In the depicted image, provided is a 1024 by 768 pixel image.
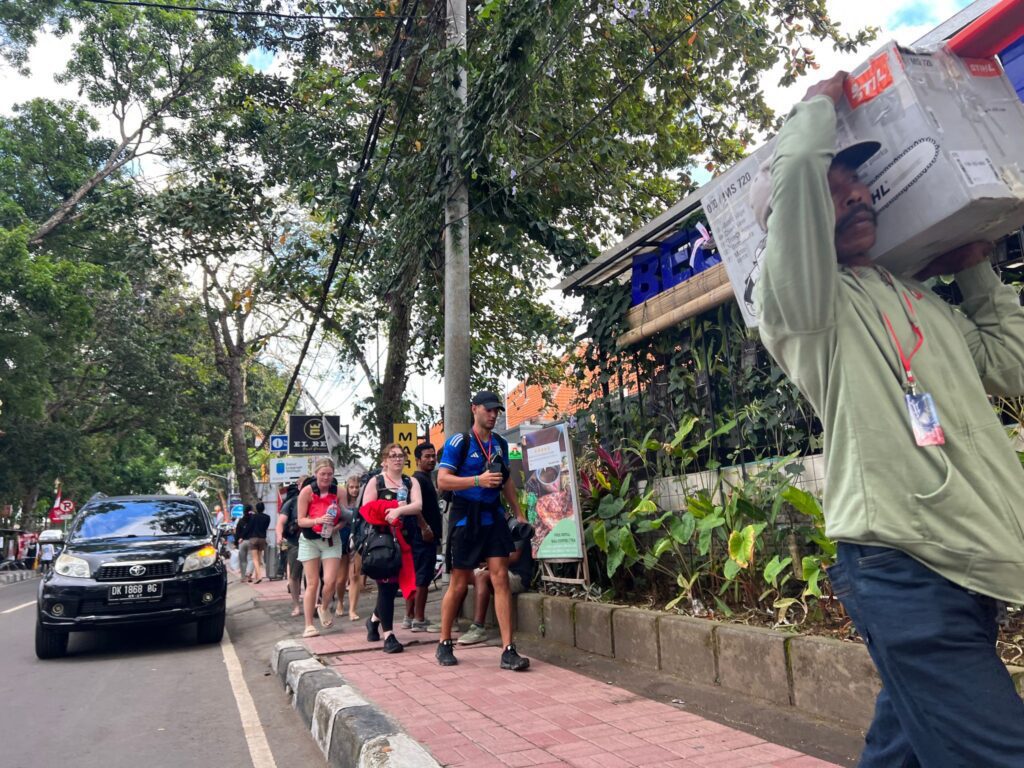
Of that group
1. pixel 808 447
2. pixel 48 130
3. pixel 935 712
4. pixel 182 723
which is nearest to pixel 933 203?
pixel 935 712

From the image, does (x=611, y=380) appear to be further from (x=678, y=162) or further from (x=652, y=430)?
(x=678, y=162)

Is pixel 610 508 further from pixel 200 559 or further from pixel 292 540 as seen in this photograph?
pixel 292 540

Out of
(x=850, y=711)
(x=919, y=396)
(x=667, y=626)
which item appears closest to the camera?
(x=919, y=396)

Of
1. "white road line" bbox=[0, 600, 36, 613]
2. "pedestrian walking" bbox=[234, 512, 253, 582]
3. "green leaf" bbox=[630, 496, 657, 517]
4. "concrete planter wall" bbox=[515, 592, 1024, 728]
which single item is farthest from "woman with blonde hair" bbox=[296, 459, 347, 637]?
"white road line" bbox=[0, 600, 36, 613]

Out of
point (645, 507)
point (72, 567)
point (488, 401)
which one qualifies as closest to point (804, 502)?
point (645, 507)

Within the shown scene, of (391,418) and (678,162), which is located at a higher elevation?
(678,162)

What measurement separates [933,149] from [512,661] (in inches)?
173

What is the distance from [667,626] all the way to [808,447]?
4.66ft

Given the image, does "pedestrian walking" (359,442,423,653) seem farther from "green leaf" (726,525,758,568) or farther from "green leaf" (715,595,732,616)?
"green leaf" (726,525,758,568)

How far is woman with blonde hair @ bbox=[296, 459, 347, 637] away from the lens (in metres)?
7.96

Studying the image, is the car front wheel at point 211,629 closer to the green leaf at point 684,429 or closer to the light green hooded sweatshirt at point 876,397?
the green leaf at point 684,429

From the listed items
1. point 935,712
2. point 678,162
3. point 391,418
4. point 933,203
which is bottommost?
point 935,712

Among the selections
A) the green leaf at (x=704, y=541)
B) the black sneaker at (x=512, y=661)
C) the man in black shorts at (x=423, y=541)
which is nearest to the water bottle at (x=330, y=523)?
the man in black shorts at (x=423, y=541)

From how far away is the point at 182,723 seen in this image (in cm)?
522
